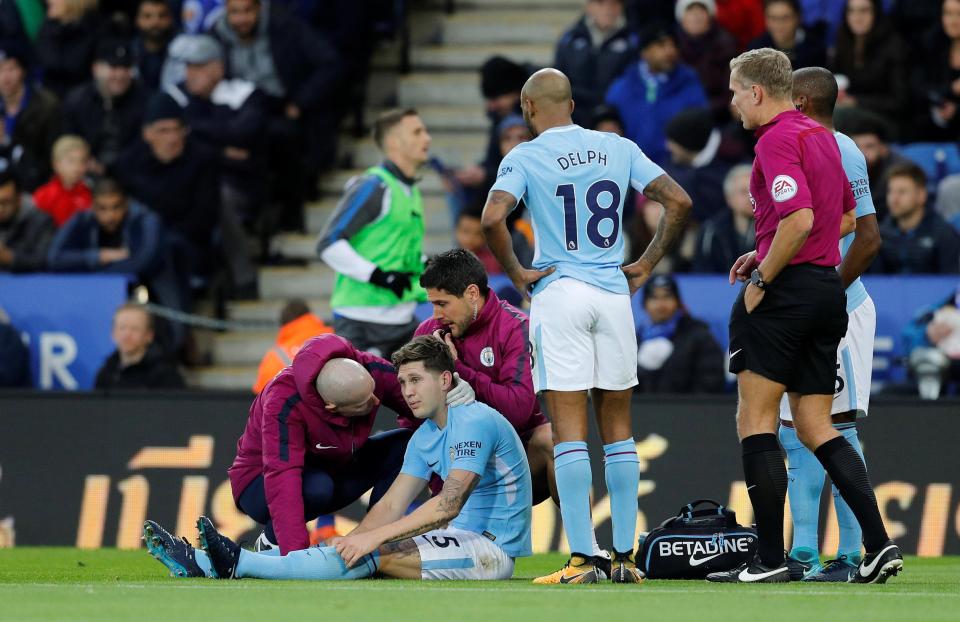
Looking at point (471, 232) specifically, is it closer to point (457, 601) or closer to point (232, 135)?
point (232, 135)

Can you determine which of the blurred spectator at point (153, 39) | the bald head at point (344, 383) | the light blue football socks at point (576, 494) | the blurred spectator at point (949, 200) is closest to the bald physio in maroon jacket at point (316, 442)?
the bald head at point (344, 383)

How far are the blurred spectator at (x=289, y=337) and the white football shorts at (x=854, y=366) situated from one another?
394 cm

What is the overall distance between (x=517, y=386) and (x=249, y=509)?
1513mm

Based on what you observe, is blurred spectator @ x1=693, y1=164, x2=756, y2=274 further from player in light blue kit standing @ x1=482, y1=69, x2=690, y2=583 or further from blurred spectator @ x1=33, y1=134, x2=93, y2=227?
blurred spectator @ x1=33, y1=134, x2=93, y2=227

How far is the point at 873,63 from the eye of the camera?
46.5ft

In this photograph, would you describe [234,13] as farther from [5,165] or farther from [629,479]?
[629,479]

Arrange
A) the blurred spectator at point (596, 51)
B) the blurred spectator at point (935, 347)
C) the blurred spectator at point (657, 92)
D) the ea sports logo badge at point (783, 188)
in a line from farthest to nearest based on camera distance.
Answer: the blurred spectator at point (596, 51) → the blurred spectator at point (657, 92) → the blurred spectator at point (935, 347) → the ea sports logo badge at point (783, 188)

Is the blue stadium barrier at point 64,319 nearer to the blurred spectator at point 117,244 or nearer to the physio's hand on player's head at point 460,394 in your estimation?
the blurred spectator at point 117,244

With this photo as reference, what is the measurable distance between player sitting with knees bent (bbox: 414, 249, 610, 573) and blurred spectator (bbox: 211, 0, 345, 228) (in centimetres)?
705

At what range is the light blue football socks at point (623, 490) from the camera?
313 inches

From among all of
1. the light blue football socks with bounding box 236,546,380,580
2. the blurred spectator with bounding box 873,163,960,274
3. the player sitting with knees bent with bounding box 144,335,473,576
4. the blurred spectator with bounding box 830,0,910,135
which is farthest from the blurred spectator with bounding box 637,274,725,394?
the light blue football socks with bounding box 236,546,380,580

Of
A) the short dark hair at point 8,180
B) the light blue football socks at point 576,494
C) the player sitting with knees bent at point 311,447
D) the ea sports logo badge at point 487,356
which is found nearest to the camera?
the light blue football socks at point 576,494

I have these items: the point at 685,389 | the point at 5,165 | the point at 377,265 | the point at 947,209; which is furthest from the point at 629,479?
the point at 5,165

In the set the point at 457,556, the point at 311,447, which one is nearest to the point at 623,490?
the point at 457,556
